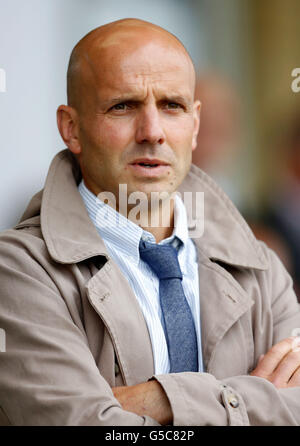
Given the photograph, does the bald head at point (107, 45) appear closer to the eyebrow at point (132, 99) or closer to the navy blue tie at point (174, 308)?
the eyebrow at point (132, 99)

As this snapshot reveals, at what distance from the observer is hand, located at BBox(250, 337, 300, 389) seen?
1605 mm

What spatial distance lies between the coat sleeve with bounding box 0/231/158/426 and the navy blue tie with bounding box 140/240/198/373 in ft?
0.79

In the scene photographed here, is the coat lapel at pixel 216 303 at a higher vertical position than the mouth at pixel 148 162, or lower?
lower

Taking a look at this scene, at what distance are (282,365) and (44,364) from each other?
1.86ft

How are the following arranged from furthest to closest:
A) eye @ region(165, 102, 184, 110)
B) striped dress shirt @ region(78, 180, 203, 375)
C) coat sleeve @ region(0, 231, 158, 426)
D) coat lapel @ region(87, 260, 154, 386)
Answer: eye @ region(165, 102, 184, 110) < striped dress shirt @ region(78, 180, 203, 375) < coat lapel @ region(87, 260, 154, 386) < coat sleeve @ region(0, 231, 158, 426)

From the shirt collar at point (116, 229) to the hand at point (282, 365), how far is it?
0.39m

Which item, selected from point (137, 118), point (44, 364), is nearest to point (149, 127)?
point (137, 118)

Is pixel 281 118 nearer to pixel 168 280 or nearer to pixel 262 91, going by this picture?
pixel 262 91

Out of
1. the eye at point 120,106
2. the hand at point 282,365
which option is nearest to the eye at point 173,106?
the eye at point 120,106

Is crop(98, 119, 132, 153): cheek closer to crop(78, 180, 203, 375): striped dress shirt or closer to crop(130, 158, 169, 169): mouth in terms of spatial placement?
crop(130, 158, 169, 169): mouth

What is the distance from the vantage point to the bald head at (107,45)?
1.74 m

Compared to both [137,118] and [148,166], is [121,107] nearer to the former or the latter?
[137,118]

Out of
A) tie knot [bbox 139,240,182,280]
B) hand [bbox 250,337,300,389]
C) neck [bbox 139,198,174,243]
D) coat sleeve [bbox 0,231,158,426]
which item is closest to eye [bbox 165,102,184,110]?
neck [bbox 139,198,174,243]

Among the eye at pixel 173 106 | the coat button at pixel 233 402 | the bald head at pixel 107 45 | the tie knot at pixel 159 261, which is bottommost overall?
the coat button at pixel 233 402
